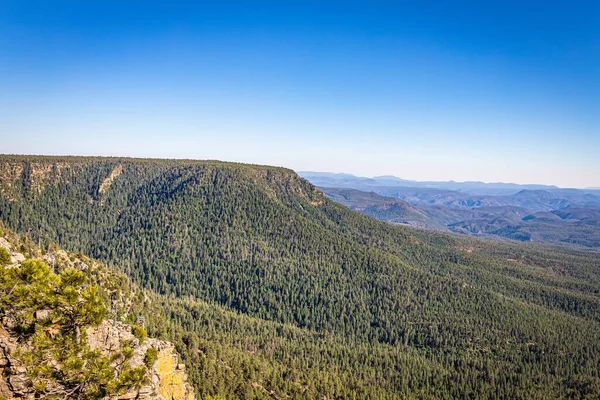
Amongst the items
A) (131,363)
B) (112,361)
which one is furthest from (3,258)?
(131,363)

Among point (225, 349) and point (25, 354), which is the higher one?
point (25, 354)

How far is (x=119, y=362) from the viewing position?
32969 millimetres

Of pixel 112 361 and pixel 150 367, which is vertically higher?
pixel 112 361

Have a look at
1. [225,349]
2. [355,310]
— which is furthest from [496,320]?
[225,349]

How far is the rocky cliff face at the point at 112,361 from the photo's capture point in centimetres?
2678

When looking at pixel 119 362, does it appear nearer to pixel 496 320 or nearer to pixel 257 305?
pixel 257 305

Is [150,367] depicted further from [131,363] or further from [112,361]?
[112,361]

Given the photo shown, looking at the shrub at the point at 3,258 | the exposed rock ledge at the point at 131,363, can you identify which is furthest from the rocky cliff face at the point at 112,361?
the shrub at the point at 3,258

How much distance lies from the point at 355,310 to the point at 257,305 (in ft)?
175

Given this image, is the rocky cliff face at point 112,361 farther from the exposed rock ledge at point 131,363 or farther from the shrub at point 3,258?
the shrub at point 3,258

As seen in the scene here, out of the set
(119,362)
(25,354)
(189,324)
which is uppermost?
(25,354)

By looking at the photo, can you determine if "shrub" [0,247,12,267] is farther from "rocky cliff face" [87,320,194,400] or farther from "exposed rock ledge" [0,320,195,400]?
"rocky cliff face" [87,320,194,400]

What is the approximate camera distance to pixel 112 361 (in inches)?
1251

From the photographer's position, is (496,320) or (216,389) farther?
(496,320)
